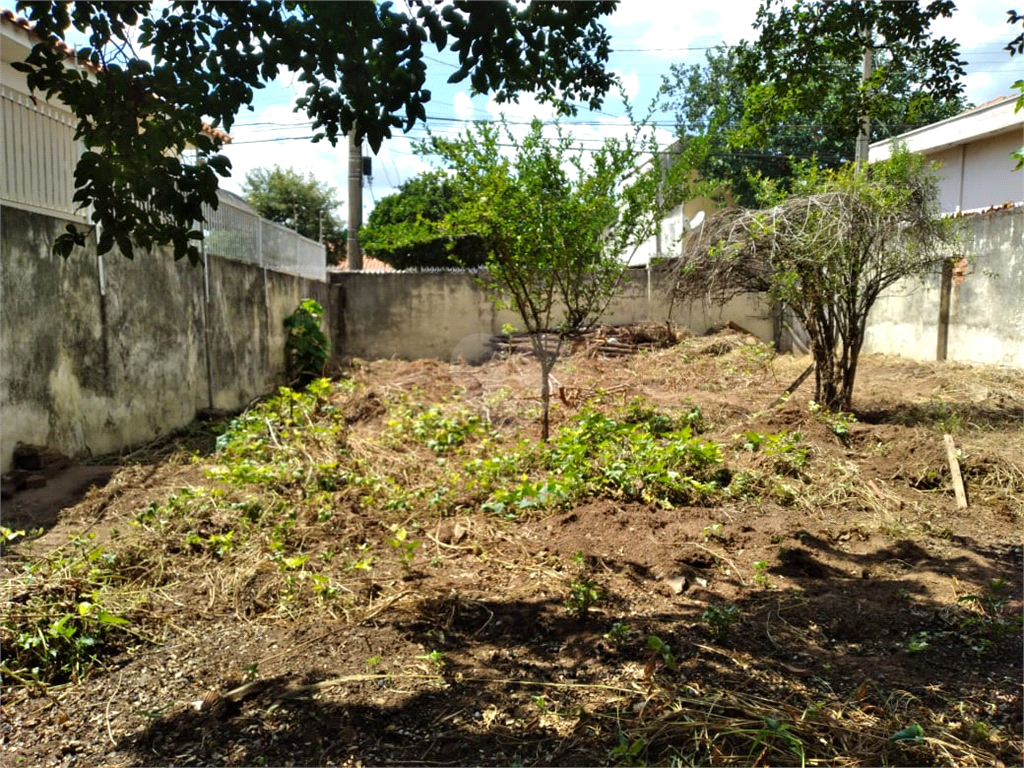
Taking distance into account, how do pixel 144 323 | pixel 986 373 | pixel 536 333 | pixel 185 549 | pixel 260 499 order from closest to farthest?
1. pixel 185 549
2. pixel 260 499
3. pixel 144 323
4. pixel 536 333
5. pixel 986 373

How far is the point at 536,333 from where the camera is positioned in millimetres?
7906

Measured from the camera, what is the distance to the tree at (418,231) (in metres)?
7.75

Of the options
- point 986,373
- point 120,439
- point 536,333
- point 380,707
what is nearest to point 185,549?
point 380,707

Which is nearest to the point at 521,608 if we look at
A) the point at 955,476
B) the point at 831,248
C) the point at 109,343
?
the point at 955,476

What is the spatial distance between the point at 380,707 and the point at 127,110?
2427mm

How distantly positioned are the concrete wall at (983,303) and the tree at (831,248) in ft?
5.00

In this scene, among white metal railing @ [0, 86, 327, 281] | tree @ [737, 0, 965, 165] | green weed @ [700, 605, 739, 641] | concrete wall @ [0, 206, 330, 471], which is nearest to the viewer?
green weed @ [700, 605, 739, 641]

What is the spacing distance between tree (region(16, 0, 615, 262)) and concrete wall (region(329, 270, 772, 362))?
473 inches

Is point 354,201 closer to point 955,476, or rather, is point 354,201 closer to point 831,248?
point 831,248

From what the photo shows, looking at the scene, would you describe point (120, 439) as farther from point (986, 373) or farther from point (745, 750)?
point (986, 373)

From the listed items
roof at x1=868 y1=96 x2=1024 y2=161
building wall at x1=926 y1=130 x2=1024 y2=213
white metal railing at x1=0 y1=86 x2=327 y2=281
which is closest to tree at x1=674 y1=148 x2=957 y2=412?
white metal railing at x1=0 y1=86 x2=327 y2=281

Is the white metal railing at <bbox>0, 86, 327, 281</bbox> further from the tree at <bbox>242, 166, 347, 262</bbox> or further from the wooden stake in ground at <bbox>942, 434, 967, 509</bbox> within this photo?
the tree at <bbox>242, 166, 347, 262</bbox>

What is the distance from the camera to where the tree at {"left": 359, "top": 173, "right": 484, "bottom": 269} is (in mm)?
7746

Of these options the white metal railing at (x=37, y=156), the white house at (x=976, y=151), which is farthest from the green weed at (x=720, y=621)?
the white house at (x=976, y=151)
